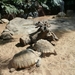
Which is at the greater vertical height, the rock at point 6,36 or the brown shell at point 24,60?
the brown shell at point 24,60

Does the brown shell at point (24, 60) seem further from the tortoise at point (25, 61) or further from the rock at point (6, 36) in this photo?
the rock at point (6, 36)

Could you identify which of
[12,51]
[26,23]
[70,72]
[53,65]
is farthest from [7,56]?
[26,23]

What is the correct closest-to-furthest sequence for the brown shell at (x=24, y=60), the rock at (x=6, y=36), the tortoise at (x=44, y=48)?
the brown shell at (x=24, y=60)
the tortoise at (x=44, y=48)
the rock at (x=6, y=36)

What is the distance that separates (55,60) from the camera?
173 inches

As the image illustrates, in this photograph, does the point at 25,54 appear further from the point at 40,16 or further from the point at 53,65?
the point at 40,16

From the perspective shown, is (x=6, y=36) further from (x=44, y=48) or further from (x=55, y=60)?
(x=55, y=60)

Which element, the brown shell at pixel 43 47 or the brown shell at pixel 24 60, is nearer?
the brown shell at pixel 24 60

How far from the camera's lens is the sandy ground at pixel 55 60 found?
3.97 m

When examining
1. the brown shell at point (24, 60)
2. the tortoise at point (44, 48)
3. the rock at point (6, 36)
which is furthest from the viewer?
the rock at point (6, 36)

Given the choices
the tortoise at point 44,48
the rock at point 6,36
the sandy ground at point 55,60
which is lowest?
the sandy ground at point 55,60

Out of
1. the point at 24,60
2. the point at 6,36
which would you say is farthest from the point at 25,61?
the point at 6,36

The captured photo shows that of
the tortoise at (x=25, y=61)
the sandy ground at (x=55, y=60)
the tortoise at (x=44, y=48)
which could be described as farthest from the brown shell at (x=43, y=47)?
the tortoise at (x=25, y=61)

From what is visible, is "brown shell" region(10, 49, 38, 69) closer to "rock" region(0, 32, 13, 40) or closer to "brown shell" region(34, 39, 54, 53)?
"brown shell" region(34, 39, 54, 53)

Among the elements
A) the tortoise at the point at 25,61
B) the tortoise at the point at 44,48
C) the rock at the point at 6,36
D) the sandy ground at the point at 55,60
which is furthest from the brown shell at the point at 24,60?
the rock at the point at 6,36
